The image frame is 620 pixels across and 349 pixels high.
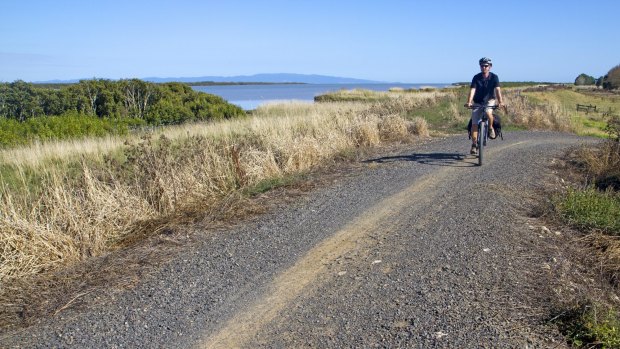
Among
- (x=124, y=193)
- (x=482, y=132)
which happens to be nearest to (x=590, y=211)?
(x=482, y=132)

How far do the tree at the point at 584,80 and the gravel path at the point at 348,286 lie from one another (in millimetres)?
144434

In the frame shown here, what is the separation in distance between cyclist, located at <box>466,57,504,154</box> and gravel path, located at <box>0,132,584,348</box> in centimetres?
329

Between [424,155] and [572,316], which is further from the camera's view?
[424,155]

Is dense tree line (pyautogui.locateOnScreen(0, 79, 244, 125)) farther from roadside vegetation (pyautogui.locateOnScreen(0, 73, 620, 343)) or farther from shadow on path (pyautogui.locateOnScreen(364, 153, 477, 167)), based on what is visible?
shadow on path (pyautogui.locateOnScreen(364, 153, 477, 167))

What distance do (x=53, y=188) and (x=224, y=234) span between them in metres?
2.64

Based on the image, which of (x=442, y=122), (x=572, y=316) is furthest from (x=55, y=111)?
(x=572, y=316)

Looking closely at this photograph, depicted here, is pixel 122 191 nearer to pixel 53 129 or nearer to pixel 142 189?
pixel 142 189

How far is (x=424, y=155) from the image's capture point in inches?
488

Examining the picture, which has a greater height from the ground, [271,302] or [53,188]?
[53,188]

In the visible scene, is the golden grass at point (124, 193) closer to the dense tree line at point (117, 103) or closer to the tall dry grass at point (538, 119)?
the tall dry grass at point (538, 119)

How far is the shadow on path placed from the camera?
10914 millimetres

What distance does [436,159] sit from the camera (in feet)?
38.1

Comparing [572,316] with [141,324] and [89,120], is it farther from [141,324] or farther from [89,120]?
[89,120]

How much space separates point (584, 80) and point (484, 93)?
14295cm
